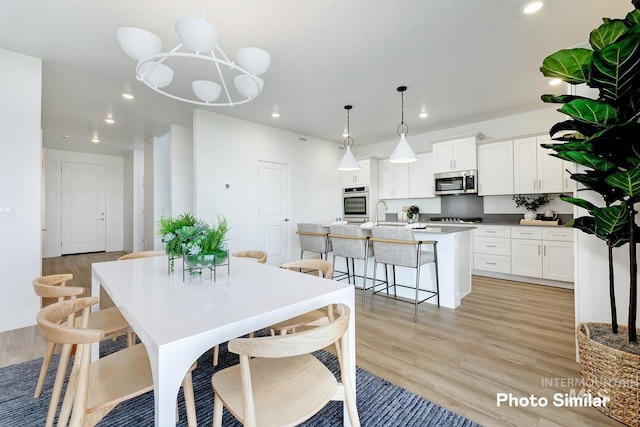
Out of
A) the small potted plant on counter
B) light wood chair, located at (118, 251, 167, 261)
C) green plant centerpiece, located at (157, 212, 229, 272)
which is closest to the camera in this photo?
green plant centerpiece, located at (157, 212, 229, 272)

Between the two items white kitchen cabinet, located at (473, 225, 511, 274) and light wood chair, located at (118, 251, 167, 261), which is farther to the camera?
white kitchen cabinet, located at (473, 225, 511, 274)

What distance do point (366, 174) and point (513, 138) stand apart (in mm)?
2749

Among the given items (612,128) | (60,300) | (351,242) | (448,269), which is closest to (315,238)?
(351,242)

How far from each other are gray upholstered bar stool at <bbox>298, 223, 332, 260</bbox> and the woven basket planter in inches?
107

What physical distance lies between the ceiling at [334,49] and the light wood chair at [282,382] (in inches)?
92.3

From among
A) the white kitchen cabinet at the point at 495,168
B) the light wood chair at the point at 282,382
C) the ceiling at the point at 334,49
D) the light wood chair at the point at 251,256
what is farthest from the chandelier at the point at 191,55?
the white kitchen cabinet at the point at 495,168

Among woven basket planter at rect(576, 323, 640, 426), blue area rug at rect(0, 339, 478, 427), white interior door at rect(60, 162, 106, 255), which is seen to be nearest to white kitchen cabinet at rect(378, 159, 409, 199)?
woven basket planter at rect(576, 323, 640, 426)

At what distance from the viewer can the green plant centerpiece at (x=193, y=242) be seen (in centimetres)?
159

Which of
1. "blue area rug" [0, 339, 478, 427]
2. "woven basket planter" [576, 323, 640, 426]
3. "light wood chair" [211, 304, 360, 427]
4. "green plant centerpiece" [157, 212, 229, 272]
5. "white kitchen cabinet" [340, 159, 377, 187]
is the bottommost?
"blue area rug" [0, 339, 478, 427]

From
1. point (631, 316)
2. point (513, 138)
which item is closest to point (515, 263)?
point (513, 138)

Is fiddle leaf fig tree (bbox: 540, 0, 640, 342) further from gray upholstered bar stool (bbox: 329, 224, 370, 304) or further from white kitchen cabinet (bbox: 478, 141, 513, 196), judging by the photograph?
white kitchen cabinet (bbox: 478, 141, 513, 196)

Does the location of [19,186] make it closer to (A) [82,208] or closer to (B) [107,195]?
(A) [82,208]

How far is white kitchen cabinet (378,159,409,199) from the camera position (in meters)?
6.00

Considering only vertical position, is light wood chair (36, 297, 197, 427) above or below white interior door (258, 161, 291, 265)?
below
